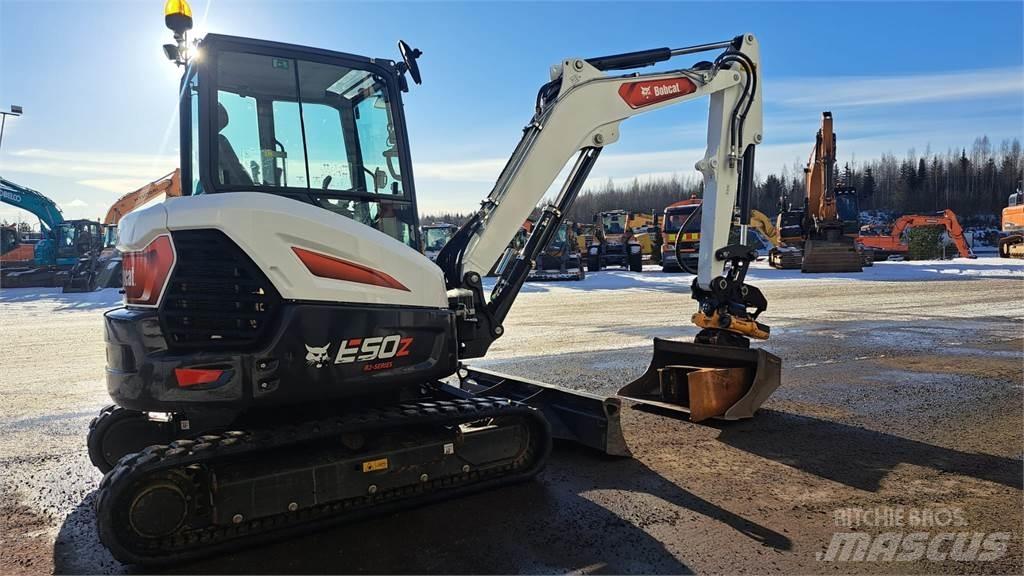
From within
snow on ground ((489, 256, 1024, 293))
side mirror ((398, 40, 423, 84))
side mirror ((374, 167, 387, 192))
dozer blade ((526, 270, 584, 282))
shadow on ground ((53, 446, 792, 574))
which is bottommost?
shadow on ground ((53, 446, 792, 574))

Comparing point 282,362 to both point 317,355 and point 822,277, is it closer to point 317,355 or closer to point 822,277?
point 317,355

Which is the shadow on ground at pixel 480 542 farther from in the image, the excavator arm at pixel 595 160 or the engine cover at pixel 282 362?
the excavator arm at pixel 595 160

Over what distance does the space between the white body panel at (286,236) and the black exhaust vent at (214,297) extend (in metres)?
0.07

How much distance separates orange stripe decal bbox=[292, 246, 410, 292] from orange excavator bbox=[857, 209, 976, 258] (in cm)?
3530

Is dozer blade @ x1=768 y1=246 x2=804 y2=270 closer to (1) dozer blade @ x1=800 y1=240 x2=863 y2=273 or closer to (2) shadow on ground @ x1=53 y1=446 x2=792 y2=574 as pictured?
(1) dozer blade @ x1=800 y1=240 x2=863 y2=273

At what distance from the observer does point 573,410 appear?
16.0ft

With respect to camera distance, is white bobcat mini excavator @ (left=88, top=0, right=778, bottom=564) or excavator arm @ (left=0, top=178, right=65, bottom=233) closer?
white bobcat mini excavator @ (left=88, top=0, right=778, bottom=564)

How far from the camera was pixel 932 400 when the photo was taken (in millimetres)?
6176

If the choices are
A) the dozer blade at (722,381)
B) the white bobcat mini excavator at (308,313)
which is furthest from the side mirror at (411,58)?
the dozer blade at (722,381)

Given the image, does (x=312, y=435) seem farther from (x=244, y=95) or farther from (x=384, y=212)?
(x=244, y=95)

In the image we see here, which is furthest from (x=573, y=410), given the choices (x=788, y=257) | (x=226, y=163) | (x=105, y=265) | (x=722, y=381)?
(x=788, y=257)

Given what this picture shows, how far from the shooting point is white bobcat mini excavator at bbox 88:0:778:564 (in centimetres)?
330

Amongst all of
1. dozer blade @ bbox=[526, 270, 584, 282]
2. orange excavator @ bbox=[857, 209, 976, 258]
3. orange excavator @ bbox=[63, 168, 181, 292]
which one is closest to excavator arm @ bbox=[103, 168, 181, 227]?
orange excavator @ bbox=[63, 168, 181, 292]

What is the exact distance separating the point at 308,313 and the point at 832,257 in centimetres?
2383
